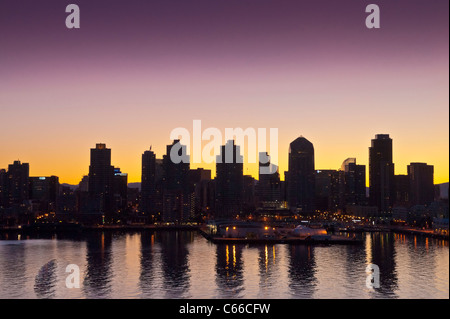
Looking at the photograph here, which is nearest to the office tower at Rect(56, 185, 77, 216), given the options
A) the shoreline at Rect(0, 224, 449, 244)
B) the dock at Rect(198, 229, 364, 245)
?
the shoreline at Rect(0, 224, 449, 244)

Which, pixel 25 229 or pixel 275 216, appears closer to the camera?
pixel 25 229

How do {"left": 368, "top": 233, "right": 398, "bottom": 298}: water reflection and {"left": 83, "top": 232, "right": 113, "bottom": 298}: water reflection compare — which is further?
{"left": 368, "top": 233, "right": 398, "bottom": 298}: water reflection

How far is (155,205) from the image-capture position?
184m

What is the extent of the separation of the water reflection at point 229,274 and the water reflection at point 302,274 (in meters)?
4.42

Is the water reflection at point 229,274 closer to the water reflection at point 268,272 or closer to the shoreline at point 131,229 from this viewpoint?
the water reflection at point 268,272

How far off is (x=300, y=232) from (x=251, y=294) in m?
58.9

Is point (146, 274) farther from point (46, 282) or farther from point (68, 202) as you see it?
point (68, 202)

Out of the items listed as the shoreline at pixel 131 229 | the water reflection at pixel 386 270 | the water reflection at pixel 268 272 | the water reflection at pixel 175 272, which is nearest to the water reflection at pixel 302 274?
the water reflection at pixel 268 272

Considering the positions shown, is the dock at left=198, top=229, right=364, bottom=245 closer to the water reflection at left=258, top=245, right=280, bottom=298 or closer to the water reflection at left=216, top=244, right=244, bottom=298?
the water reflection at left=258, top=245, right=280, bottom=298

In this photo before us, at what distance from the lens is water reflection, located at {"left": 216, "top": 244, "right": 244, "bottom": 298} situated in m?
38.4

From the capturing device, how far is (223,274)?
1853 inches

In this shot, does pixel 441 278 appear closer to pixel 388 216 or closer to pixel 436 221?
pixel 436 221

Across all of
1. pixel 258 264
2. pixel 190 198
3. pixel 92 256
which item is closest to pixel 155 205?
pixel 190 198

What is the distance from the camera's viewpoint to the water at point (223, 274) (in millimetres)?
38000
